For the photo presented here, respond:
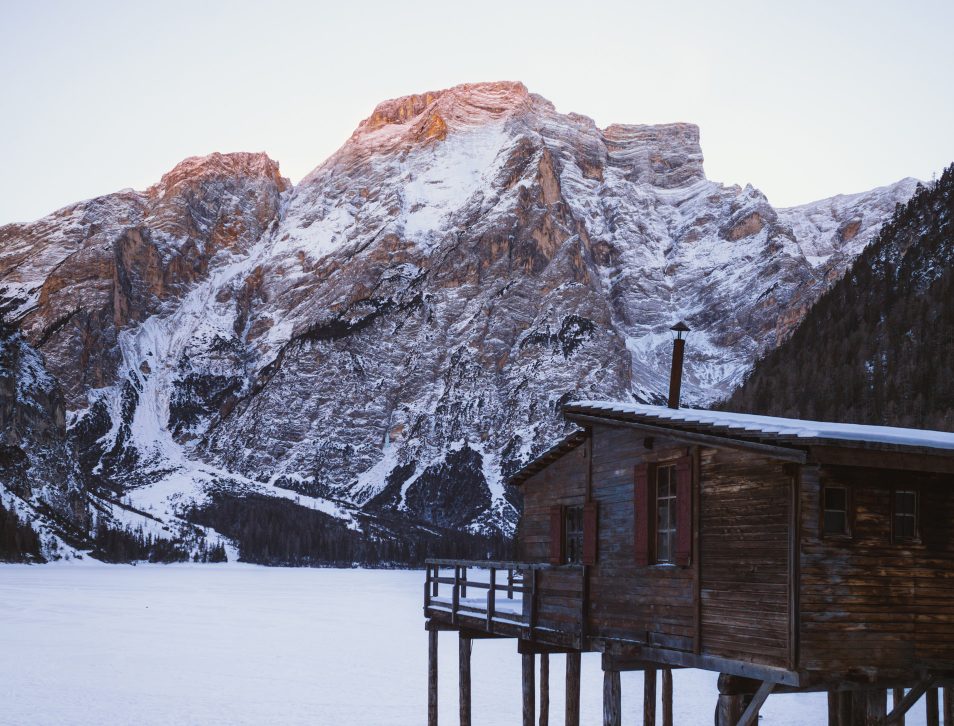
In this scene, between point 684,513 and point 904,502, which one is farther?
point 684,513

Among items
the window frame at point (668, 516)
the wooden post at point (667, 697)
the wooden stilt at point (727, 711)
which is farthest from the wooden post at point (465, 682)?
the wooden stilt at point (727, 711)

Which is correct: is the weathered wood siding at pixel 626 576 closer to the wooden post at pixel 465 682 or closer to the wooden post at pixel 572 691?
the wooden post at pixel 572 691

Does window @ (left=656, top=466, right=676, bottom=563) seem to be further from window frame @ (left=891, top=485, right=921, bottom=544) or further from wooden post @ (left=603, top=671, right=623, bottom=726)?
window frame @ (left=891, top=485, right=921, bottom=544)

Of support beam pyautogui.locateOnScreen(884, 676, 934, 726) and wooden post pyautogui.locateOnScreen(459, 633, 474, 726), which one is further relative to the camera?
wooden post pyautogui.locateOnScreen(459, 633, 474, 726)

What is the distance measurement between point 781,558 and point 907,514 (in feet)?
Result: 9.07

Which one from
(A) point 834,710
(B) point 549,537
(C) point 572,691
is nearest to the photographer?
(A) point 834,710

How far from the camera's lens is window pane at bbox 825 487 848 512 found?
1930cm

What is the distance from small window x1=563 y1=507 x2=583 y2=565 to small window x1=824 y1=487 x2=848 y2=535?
8101 millimetres

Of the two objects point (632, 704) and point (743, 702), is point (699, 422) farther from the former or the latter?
point (632, 704)

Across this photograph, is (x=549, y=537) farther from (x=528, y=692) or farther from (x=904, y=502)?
(x=904, y=502)

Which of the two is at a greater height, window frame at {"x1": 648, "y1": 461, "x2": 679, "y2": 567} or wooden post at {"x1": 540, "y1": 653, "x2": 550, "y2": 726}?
window frame at {"x1": 648, "y1": 461, "x2": 679, "y2": 567}

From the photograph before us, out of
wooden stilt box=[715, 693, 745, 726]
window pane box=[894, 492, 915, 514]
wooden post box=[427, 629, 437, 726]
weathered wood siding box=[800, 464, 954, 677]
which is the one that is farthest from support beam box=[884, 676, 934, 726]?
wooden post box=[427, 629, 437, 726]

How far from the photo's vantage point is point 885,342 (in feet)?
425

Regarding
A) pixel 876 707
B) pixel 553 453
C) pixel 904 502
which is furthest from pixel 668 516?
pixel 553 453
